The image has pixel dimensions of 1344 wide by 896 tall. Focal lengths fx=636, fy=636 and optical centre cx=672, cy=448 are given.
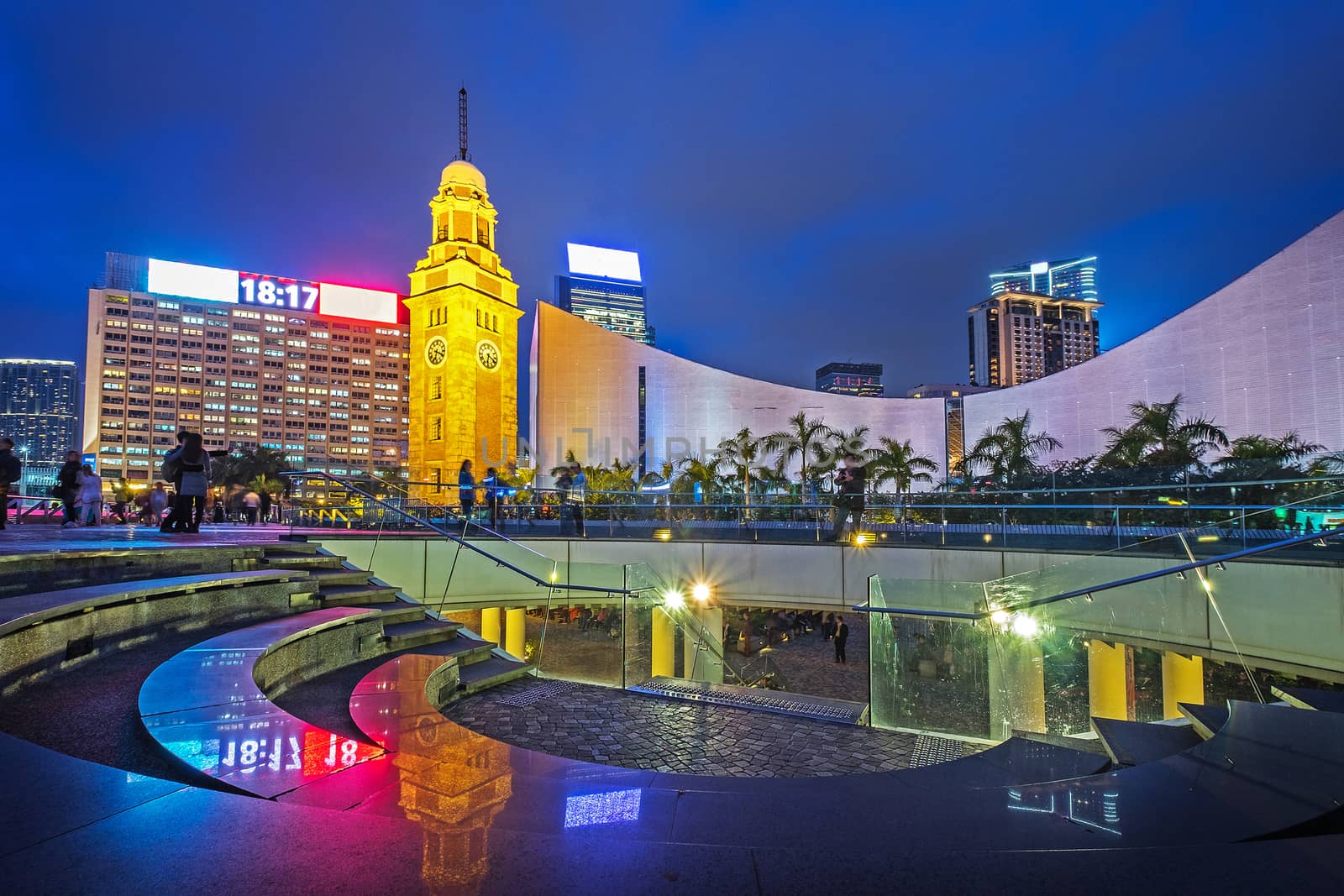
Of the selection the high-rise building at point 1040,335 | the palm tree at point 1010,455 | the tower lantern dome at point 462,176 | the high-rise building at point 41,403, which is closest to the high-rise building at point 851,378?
the high-rise building at point 1040,335

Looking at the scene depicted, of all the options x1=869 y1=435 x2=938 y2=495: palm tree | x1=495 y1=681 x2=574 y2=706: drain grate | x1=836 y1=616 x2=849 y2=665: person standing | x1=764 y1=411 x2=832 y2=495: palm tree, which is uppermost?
x1=764 y1=411 x2=832 y2=495: palm tree

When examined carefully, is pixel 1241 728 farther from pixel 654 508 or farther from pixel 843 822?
pixel 654 508

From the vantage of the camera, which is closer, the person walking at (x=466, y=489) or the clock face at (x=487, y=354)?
the person walking at (x=466, y=489)

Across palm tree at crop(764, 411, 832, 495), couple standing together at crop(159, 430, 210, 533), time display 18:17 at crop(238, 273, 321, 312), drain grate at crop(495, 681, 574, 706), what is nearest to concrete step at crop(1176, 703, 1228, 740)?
drain grate at crop(495, 681, 574, 706)

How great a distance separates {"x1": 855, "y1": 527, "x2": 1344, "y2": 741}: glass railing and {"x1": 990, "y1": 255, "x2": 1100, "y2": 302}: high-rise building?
202832mm

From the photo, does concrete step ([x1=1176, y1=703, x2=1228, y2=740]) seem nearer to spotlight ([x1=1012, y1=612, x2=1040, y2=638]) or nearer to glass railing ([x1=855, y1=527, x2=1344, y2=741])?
glass railing ([x1=855, y1=527, x2=1344, y2=741])

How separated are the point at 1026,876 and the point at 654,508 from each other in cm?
1061

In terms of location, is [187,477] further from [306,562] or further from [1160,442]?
[1160,442]

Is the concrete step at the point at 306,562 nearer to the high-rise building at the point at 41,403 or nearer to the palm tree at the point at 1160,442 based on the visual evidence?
the palm tree at the point at 1160,442

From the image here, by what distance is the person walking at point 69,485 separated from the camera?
397 inches

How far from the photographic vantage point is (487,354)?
128 ft

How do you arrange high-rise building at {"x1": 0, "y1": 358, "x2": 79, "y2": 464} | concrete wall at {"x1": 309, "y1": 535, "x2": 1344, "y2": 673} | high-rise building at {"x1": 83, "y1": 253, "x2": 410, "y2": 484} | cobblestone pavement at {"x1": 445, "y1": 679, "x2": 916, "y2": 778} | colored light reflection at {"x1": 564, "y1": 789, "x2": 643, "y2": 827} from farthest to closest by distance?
high-rise building at {"x1": 0, "y1": 358, "x2": 79, "y2": 464}, high-rise building at {"x1": 83, "y1": 253, "x2": 410, "y2": 484}, concrete wall at {"x1": 309, "y1": 535, "x2": 1344, "y2": 673}, cobblestone pavement at {"x1": 445, "y1": 679, "x2": 916, "y2": 778}, colored light reflection at {"x1": 564, "y1": 789, "x2": 643, "y2": 827}

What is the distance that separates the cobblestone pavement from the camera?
324 centimetres

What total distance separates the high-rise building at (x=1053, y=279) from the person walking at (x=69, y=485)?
8127 inches
